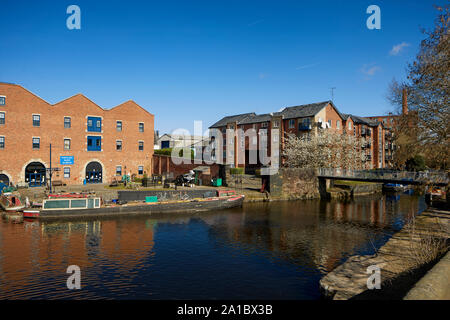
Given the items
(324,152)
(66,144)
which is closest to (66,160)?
(66,144)

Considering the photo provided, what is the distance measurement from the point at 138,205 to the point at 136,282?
670 inches

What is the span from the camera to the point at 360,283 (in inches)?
445

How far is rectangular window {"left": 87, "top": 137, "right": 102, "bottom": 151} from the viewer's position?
43406mm

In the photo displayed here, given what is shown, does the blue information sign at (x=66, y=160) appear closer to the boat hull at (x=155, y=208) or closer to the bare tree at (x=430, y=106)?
the boat hull at (x=155, y=208)

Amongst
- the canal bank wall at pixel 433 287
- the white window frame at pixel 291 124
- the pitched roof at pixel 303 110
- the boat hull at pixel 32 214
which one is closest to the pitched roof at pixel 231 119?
the pitched roof at pixel 303 110

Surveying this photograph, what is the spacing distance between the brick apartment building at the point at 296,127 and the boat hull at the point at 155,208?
25742mm

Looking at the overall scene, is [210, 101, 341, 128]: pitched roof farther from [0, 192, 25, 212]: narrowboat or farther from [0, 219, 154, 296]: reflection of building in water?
[0, 192, 25, 212]: narrowboat

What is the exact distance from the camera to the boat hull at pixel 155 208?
27.6 meters

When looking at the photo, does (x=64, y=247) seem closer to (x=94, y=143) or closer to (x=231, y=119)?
(x=94, y=143)

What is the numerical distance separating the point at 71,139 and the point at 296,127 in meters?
38.4

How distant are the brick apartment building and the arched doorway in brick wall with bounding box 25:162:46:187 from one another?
118 ft
